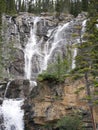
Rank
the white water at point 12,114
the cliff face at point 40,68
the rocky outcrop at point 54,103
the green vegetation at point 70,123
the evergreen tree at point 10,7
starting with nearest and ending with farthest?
1. the green vegetation at point 70,123
2. the rocky outcrop at point 54,103
3. the cliff face at point 40,68
4. the white water at point 12,114
5. the evergreen tree at point 10,7

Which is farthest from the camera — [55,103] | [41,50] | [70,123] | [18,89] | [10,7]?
[10,7]

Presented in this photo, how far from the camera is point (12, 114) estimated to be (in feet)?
120

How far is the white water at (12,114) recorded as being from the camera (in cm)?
3556

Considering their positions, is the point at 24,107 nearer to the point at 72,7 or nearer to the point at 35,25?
the point at 35,25

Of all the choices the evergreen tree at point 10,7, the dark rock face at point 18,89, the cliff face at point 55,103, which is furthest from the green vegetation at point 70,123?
the evergreen tree at point 10,7

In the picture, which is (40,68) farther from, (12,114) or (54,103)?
(54,103)

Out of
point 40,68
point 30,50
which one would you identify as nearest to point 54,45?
point 30,50

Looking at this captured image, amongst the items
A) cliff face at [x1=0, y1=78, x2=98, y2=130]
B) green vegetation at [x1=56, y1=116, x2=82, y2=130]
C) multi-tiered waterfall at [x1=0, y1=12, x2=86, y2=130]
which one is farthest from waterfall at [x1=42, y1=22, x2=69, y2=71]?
green vegetation at [x1=56, y1=116, x2=82, y2=130]

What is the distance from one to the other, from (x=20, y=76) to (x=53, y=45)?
7.74m

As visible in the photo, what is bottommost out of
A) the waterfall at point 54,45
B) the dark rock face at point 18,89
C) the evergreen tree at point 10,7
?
the dark rock face at point 18,89

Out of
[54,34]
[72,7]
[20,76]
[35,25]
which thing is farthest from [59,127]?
[72,7]

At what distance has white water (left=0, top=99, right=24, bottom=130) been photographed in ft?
117

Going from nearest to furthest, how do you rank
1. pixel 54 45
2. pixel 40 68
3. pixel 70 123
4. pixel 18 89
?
1. pixel 70 123
2. pixel 18 89
3. pixel 40 68
4. pixel 54 45

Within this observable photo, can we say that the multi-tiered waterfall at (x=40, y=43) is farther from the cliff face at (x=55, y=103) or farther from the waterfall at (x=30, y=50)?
the cliff face at (x=55, y=103)
